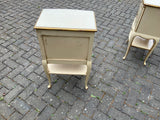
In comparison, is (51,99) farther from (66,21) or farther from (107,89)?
(66,21)

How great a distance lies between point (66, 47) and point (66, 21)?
0.42 meters

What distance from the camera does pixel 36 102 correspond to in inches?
105

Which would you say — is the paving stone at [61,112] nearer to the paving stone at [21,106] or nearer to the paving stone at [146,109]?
the paving stone at [21,106]

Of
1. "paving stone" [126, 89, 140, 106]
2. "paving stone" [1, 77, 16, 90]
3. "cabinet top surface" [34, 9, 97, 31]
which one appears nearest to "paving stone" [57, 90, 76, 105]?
"paving stone" [1, 77, 16, 90]

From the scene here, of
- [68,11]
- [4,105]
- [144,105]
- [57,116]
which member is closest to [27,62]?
[4,105]

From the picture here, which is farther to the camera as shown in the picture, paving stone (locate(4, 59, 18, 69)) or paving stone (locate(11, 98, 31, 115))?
paving stone (locate(4, 59, 18, 69))

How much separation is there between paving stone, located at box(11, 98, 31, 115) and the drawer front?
1.18 metres

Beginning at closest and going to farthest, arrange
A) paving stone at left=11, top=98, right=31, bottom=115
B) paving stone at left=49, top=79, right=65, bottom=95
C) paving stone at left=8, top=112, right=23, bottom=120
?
1. paving stone at left=8, top=112, right=23, bottom=120
2. paving stone at left=11, top=98, right=31, bottom=115
3. paving stone at left=49, top=79, right=65, bottom=95

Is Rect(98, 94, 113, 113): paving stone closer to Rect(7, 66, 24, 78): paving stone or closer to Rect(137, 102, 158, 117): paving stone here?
Rect(137, 102, 158, 117): paving stone

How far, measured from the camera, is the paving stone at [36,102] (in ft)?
8.54

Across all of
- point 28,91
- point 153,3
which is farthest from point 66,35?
point 153,3

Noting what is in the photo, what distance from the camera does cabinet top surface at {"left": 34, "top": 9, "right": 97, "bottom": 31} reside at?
6.06 ft

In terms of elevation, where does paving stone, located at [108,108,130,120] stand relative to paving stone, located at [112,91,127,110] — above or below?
below

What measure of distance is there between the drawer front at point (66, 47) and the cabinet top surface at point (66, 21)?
7.4 inches
